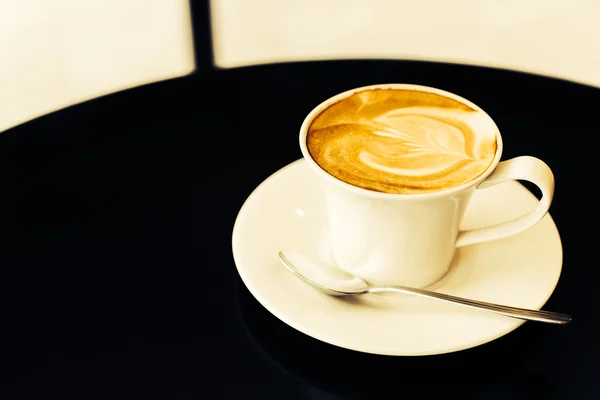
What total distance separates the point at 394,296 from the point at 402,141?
0.16m

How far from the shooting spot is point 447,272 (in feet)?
2.24

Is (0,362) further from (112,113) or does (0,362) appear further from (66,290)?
(112,113)

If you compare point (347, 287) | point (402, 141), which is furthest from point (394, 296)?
point (402, 141)

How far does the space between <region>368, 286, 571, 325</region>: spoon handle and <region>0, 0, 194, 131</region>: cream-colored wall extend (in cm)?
136

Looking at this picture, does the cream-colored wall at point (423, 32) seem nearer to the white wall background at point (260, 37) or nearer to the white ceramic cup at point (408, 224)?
the white wall background at point (260, 37)

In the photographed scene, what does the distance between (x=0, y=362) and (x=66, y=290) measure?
0.33 ft

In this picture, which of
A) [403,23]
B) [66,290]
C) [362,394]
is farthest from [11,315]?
[403,23]

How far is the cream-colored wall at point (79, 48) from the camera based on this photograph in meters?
1.82

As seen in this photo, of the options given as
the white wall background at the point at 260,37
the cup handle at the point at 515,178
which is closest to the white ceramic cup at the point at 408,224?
the cup handle at the point at 515,178

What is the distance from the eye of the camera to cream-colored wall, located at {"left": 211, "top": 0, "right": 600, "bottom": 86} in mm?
1846

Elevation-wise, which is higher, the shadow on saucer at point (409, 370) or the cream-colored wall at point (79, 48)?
the cream-colored wall at point (79, 48)

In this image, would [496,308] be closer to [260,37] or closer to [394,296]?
[394,296]

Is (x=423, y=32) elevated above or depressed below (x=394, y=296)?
above

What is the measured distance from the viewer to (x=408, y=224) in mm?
619
